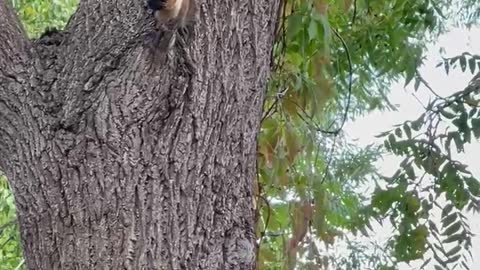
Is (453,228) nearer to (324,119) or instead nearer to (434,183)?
(434,183)

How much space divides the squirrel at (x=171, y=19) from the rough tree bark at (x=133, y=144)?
0.05 ft

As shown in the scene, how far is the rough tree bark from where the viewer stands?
76cm

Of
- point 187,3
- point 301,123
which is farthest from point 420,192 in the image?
point 187,3

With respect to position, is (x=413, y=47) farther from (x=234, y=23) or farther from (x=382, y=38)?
(x=234, y=23)

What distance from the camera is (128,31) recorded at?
82 cm

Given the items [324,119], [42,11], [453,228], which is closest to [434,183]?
[453,228]

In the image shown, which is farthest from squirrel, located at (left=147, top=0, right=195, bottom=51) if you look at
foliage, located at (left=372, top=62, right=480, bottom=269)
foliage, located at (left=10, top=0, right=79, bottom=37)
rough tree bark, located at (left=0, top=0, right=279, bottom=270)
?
foliage, located at (left=10, top=0, right=79, bottom=37)

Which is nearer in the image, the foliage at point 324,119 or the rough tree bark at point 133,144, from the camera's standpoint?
the rough tree bark at point 133,144

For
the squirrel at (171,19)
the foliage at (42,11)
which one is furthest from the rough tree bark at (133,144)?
the foliage at (42,11)

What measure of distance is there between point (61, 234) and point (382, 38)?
111 centimetres

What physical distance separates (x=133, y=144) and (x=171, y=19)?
137 mm

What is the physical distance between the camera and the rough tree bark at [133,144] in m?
0.76

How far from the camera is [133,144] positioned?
78 cm

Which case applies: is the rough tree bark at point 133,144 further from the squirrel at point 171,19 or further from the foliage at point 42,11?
the foliage at point 42,11
